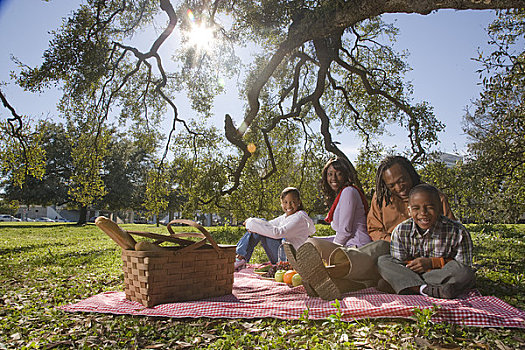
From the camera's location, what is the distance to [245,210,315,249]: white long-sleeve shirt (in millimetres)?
4750

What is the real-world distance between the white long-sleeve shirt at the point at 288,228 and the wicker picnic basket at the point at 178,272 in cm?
102

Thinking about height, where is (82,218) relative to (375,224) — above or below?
below

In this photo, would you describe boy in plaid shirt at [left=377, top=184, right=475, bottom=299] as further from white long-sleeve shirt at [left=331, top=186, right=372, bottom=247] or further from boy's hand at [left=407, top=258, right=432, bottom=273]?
white long-sleeve shirt at [left=331, top=186, right=372, bottom=247]

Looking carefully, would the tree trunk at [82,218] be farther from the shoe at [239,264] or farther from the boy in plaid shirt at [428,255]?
the boy in plaid shirt at [428,255]

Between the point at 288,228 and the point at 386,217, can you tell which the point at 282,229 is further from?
the point at 386,217

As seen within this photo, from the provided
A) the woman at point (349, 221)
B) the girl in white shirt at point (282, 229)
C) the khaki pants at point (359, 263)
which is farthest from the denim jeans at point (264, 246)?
the khaki pants at point (359, 263)

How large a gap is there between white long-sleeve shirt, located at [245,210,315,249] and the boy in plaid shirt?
5.05ft

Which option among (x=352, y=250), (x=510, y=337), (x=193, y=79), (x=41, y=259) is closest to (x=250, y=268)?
(x=352, y=250)

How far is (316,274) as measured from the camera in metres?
3.22

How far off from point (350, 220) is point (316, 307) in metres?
1.47

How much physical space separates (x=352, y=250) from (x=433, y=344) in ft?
4.41

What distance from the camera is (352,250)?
11.5 ft

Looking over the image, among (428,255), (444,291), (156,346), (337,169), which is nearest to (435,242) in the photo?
(428,255)

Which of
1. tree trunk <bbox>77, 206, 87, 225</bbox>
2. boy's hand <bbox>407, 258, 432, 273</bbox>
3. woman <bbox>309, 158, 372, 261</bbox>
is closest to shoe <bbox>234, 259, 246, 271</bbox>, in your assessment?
woman <bbox>309, 158, 372, 261</bbox>
